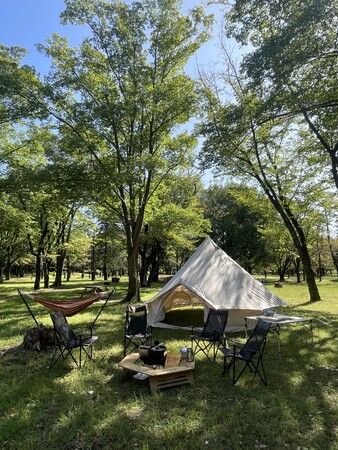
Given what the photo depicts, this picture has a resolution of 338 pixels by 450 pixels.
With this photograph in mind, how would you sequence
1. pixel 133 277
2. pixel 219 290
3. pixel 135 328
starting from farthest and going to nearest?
1. pixel 133 277
2. pixel 219 290
3. pixel 135 328

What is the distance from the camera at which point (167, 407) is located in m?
3.78

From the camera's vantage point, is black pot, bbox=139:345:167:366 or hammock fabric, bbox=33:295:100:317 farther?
hammock fabric, bbox=33:295:100:317

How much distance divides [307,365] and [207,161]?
5806 mm

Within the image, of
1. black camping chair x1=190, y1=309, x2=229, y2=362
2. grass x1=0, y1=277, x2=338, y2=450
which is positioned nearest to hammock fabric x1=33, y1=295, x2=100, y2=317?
grass x1=0, y1=277, x2=338, y2=450

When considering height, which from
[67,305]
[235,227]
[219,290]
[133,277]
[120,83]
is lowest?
[67,305]

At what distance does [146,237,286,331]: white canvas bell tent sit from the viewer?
7.61 meters

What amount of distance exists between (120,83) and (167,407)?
11321 mm

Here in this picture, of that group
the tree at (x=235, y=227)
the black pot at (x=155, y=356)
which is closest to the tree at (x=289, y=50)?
the black pot at (x=155, y=356)

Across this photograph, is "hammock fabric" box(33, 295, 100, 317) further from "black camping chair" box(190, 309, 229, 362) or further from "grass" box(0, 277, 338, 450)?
"black camping chair" box(190, 309, 229, 362)

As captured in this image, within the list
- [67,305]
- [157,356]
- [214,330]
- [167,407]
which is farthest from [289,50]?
[67,305]

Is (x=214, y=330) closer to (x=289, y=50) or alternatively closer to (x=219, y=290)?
(x=219, y=290)

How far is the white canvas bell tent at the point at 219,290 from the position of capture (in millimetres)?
7605

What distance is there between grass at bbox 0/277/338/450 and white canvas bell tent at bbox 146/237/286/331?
1.91 metres

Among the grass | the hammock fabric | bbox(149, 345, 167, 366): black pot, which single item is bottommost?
the grass
